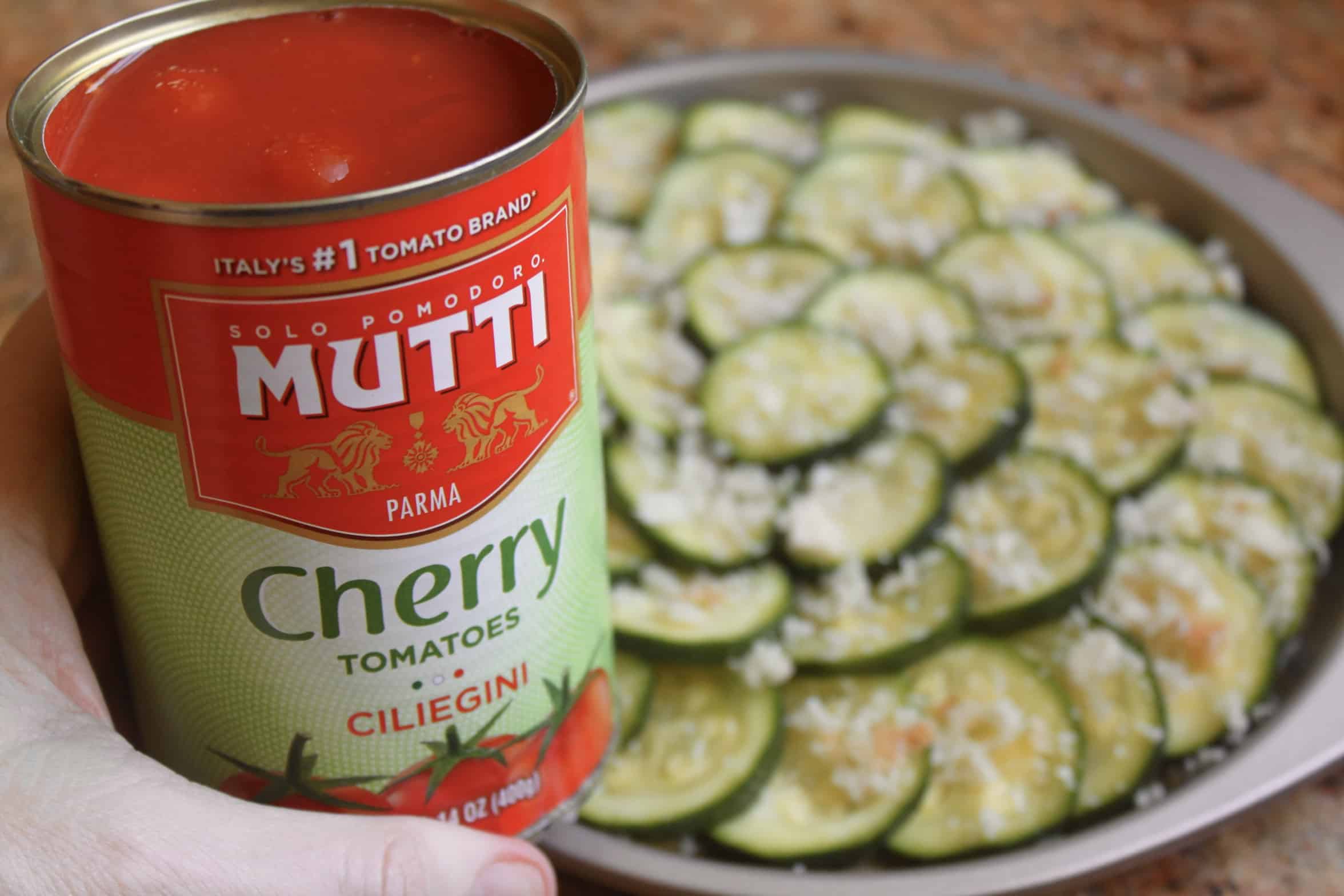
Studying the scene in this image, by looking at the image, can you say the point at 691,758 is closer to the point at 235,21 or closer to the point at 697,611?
the point at 697,611

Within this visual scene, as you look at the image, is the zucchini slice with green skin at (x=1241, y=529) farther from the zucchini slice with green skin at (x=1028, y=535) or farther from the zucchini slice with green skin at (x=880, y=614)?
the zucchini slice with green skin at (x=880, y=614)

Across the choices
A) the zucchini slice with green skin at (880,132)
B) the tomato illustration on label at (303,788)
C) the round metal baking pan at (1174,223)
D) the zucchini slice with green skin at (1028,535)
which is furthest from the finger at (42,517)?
the zucchini slice with green skin at (880,132)

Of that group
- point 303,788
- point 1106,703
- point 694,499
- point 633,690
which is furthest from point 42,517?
point 1106,703

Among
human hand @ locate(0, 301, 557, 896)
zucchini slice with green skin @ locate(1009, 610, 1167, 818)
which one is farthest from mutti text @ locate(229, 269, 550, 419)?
zucchini slice with green skin @ locate(1009, 610, 1167, 818)

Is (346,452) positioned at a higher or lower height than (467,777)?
higher

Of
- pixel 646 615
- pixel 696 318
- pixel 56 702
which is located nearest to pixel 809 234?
pixel 696 318

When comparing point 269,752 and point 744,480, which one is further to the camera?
point 744,480

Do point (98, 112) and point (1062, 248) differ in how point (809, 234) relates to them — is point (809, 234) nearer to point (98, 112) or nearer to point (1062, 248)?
point (1062, 248)
